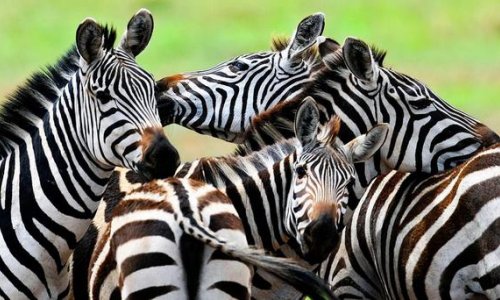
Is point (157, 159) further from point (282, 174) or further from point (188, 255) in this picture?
point (188, 255)

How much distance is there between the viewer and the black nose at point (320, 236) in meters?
9.01

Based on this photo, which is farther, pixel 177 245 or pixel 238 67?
pixel 238 67

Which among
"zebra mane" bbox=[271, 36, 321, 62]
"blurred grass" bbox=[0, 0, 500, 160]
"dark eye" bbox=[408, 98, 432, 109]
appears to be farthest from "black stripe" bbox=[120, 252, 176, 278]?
"blurred grass" bbox=[0, 0, 500, 160]

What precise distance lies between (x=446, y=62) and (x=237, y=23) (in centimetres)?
667

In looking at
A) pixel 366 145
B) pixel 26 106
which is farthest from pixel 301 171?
pixel 26 106

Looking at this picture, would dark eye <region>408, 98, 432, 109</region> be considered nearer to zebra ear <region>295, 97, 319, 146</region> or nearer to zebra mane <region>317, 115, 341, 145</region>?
zebra mane <region>317, 115, 341, 145</region>

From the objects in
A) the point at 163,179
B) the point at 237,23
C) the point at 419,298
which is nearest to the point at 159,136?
the point at 163,179

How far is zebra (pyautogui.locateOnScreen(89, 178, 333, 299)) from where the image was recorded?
26.6ft

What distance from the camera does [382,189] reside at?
1080cm

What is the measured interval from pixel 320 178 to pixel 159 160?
1041 millimetres

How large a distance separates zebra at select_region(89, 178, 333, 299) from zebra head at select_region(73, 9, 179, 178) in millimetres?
845

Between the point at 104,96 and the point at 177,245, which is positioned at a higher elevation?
the point at 104,96

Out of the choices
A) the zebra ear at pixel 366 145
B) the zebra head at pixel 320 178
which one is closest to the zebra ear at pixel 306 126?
the zebra head at pixel 320 178

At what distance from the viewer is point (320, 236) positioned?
29.7 ft
